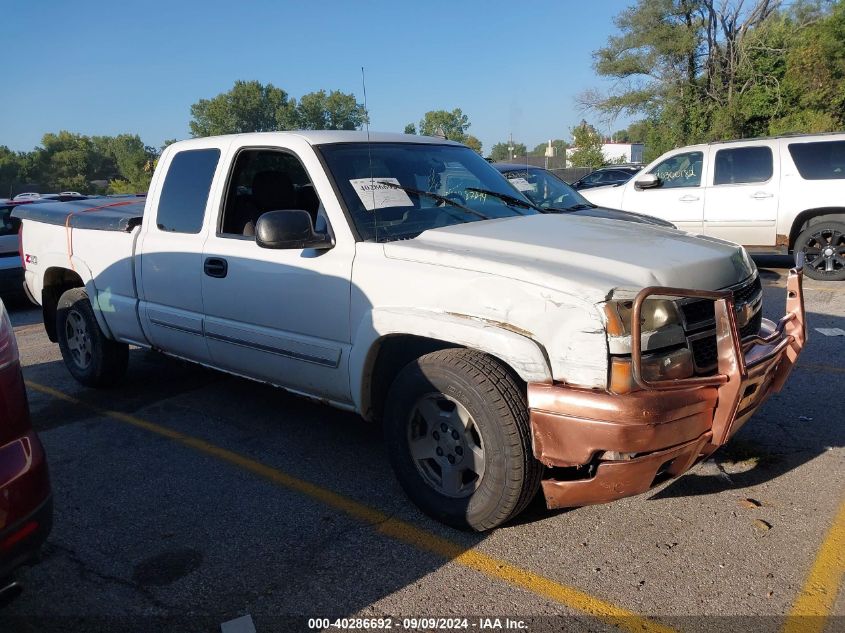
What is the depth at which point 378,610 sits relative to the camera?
9.25ft

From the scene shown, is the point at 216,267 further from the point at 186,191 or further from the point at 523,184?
the point at 523,184

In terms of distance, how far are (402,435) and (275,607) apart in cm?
98

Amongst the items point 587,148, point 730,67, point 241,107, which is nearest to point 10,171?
point 241,107

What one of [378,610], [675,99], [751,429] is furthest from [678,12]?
[378,610]

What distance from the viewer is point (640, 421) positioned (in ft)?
8.88

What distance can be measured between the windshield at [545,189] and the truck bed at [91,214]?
168 inches

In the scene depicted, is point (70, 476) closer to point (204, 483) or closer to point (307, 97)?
point (204, 483)

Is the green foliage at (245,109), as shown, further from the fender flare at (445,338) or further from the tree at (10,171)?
the fender flare at (445,338)

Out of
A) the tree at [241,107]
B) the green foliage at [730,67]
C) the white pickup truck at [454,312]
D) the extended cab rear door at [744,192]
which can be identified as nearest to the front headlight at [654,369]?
the white pickup truck at [454,312]

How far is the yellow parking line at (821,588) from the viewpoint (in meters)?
2.63

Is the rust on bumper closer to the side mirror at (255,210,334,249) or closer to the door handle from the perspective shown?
the side mirror at (255,210,334,249)

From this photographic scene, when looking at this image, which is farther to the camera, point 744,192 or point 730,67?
point 730,67

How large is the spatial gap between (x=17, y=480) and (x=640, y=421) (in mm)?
2235

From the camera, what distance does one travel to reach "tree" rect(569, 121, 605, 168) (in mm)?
40062
